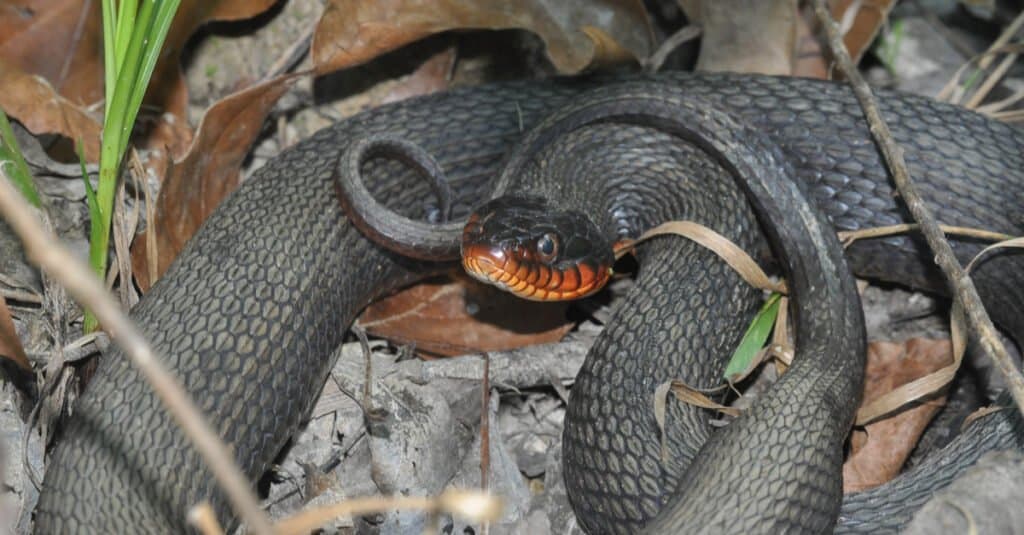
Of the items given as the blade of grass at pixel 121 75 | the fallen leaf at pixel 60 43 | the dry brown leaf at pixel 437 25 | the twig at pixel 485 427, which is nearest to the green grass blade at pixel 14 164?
the blade of grass at pixel 121 75

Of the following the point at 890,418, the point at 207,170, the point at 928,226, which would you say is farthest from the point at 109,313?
the point at 890,418

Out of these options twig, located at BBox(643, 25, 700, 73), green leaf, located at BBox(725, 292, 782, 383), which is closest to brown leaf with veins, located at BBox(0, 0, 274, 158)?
twig, located at BBox(643, 25, 700, 73)

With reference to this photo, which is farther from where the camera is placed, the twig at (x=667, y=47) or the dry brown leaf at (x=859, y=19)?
the dry brown leaf at (x=859, y=19)

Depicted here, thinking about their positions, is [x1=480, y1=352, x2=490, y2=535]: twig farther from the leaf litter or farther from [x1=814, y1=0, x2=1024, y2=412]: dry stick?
[x1=814, y1=0, x2=1024, y2=412]: dry stick

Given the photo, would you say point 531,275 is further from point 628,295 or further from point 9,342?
point 9,342

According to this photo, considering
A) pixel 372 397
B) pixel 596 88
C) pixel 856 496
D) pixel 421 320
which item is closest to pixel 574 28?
pixel 596 88

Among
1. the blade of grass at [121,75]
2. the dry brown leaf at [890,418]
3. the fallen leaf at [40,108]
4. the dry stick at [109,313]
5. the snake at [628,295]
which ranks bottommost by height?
the dry brown leaf at [890,418]

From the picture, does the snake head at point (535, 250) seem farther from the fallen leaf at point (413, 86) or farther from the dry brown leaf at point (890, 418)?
the dry brown leaf at point (890, 418)
